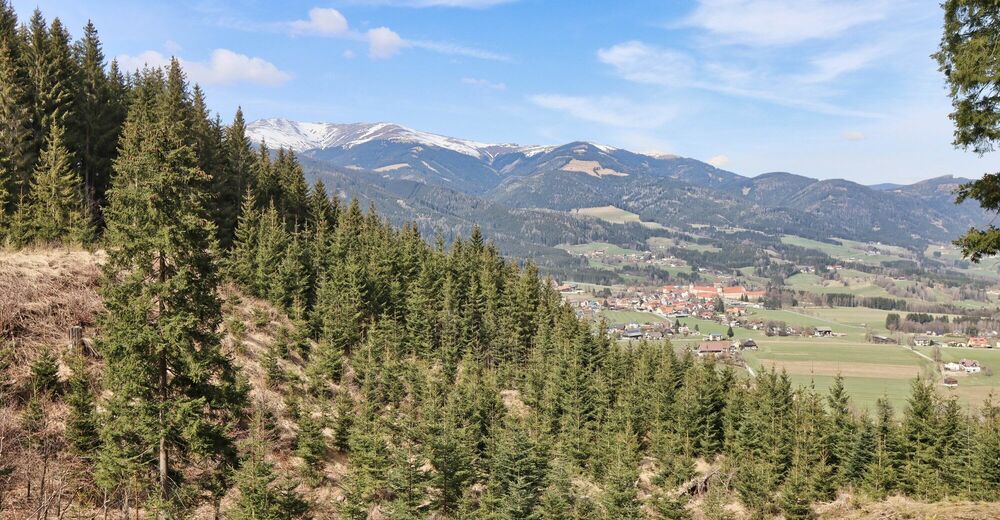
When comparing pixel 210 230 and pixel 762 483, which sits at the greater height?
pixel 210 230

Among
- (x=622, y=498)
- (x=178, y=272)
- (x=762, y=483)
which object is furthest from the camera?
(x=762, y=483)

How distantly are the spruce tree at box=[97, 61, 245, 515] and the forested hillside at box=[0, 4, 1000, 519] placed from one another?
8 centimetres

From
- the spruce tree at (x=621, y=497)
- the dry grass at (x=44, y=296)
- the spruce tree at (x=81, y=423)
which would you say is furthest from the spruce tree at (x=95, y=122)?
the spruce tree at (x=621, y=497)

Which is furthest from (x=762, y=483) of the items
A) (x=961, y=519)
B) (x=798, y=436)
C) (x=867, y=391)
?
(x=867, y=391)

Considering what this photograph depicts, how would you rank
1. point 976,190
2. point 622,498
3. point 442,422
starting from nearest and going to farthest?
point 976,190, point 622,498, point 442,422

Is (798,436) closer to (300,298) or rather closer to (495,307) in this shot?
(495,307)

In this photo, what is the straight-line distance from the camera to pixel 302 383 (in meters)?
35.7

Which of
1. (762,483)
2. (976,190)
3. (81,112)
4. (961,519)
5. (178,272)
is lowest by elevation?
(762,483)

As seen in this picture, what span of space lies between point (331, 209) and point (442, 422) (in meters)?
58.3

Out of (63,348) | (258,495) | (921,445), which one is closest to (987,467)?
(921,445)

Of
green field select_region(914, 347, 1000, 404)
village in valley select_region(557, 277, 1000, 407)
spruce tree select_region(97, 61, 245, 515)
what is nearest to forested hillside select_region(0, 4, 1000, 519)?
spruce tree select_region(97, 61, 245, 515)

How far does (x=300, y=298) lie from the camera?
4662 cm

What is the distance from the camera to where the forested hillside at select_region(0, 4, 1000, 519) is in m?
16.0

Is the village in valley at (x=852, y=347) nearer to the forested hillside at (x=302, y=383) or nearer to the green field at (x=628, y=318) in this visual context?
the green field at (x=628, y=318)
